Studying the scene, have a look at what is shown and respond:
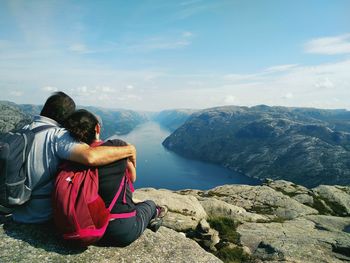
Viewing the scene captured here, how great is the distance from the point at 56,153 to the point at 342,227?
3213 centimetres

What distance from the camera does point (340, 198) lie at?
54312mm

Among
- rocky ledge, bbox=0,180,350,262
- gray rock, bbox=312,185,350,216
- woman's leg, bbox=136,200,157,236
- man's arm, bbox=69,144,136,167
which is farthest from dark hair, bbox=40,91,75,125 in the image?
gray rock, bbox=312,185,350,216

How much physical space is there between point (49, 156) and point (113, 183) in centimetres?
186

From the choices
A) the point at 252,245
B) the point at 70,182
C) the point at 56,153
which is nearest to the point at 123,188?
the point at 70,182

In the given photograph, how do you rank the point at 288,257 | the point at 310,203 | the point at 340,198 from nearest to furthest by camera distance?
1. the point at 288,257
2. the point at 310,203
3. the point at 340,198

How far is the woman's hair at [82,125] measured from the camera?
7676 mm

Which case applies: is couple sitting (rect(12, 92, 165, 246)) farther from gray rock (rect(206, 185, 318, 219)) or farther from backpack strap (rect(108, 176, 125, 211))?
gray rock (rect(206, 185, 318, 219))

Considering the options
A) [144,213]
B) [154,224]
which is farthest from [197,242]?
[144,213]

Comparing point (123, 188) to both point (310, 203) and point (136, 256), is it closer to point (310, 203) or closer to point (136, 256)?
point (136, 256)

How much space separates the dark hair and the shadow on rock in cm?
315

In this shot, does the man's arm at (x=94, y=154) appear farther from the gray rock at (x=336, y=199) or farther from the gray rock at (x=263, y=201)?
the gray rock at (x=336, y=199)

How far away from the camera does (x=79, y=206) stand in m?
6.98

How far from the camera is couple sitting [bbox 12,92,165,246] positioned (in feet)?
24.5

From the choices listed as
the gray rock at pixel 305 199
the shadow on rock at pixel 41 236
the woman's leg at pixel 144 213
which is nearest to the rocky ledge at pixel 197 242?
the shadow on rock at pixel 41 236
